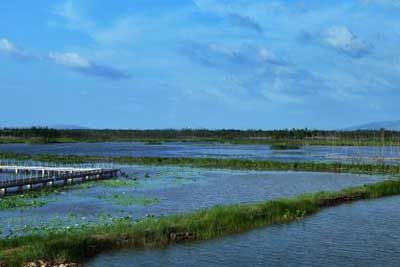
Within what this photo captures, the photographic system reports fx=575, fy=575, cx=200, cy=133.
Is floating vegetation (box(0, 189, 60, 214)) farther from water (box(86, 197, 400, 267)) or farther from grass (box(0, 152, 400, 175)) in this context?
grass (box(0, 152, 400, 175))

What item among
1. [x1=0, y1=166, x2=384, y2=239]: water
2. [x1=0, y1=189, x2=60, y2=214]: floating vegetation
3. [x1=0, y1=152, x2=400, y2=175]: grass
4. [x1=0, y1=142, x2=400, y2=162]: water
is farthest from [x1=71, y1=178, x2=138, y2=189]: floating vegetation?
[x1=0, y1=142, x2=400, y2=162]: water

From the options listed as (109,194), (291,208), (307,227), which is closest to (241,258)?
(307,227)

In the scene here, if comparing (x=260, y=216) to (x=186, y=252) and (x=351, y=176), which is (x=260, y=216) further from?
(x=351, y=176)

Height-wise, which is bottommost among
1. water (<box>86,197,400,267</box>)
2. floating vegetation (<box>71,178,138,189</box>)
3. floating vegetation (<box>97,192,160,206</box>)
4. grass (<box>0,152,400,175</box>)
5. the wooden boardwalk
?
water (<box>86,197,400,267</box>)

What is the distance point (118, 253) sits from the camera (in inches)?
786

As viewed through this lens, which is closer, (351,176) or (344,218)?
(344,218)

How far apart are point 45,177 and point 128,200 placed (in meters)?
12.0

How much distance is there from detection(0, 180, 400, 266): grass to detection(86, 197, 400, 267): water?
2.36 feet

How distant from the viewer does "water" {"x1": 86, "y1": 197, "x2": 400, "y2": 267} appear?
1925cm

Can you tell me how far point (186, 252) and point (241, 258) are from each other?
79.1 inches

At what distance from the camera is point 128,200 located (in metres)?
35.3

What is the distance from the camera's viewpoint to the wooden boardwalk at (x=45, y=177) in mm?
40156

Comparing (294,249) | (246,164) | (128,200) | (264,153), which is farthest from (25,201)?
(264,153)

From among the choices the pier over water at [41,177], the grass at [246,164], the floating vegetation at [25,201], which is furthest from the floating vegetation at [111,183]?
the grass at [246,164]
